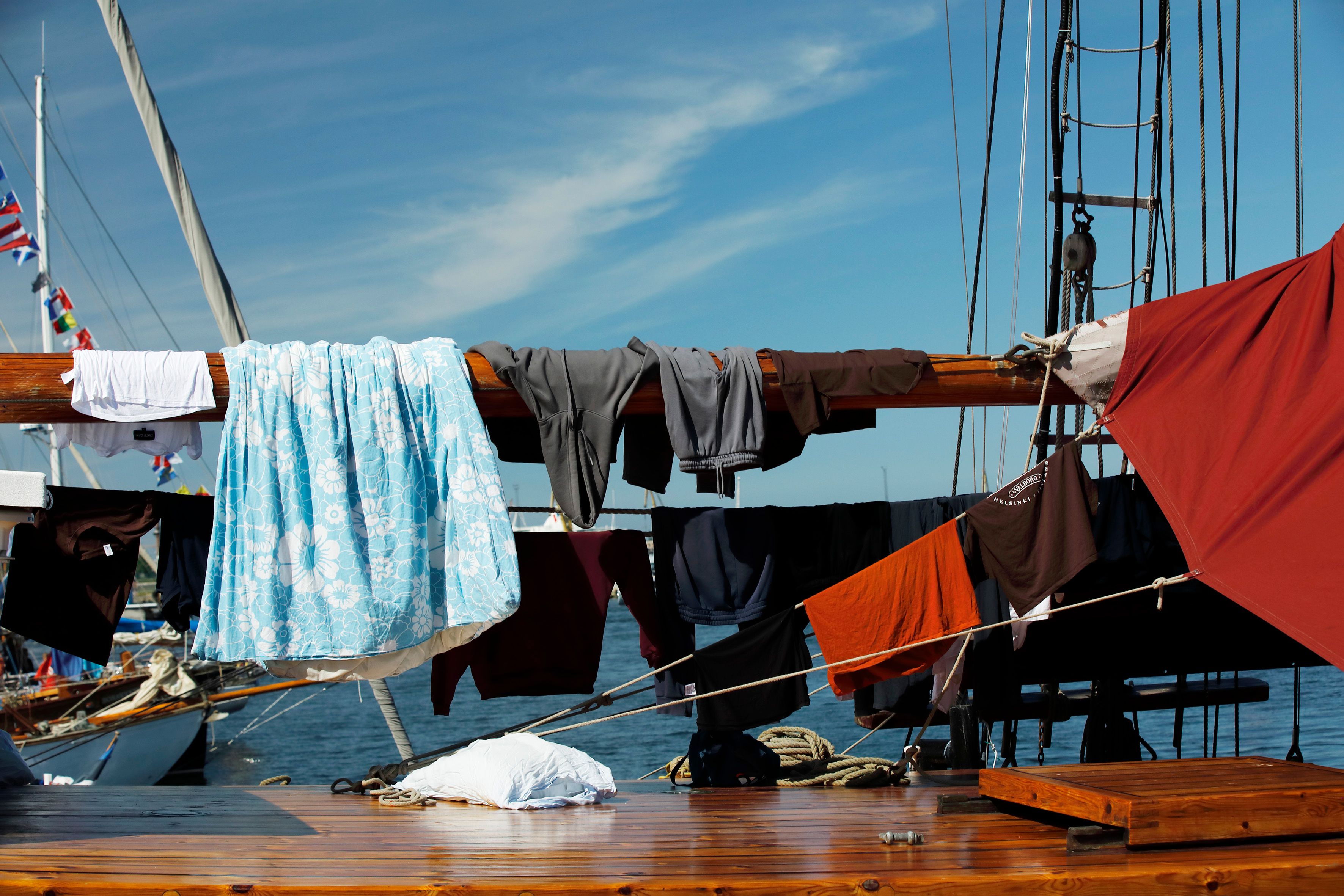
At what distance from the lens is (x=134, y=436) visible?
5.41m

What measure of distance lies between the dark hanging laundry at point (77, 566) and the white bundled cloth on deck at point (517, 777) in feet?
6.59

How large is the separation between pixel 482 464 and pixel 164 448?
1.77 meters

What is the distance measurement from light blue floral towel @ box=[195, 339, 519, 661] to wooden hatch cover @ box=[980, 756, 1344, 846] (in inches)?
106

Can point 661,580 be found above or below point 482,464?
below

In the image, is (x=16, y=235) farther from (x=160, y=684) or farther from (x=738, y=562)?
(x=738, y=562)

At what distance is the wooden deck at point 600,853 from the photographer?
12.3ft

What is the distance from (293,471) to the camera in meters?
5.12

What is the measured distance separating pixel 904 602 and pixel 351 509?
10.4 ft

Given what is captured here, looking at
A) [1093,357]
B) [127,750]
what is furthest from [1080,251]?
[127,750]

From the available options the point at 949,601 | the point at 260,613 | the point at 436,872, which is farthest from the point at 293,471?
the point at 949,601

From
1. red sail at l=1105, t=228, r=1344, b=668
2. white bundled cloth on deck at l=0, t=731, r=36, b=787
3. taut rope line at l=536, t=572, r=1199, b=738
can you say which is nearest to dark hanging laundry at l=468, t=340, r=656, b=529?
taut rope line at l=536, t=572, r=1199, b=738

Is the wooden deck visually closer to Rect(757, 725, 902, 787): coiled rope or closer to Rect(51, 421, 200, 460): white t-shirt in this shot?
Rect(757, 725, 902, 787): coiled rope

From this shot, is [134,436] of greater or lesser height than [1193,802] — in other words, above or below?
above

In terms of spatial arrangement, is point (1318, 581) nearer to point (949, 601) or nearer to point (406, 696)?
point (949, 601)
